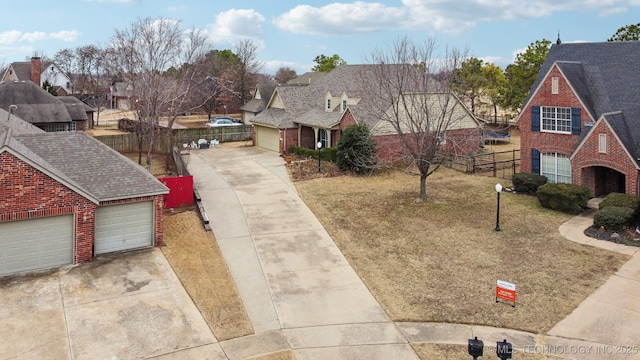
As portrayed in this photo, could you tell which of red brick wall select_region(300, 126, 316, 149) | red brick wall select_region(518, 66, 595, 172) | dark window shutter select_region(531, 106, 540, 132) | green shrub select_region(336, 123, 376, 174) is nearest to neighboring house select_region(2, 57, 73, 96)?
red brick wall select_region(300, 126, 316, 149)

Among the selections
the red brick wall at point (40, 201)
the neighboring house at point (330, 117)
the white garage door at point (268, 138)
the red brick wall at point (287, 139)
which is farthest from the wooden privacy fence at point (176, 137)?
the red brick wall at point (40, 201)

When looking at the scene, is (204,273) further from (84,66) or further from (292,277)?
(84,66)

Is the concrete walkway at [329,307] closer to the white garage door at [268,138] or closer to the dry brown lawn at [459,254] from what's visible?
the dry brown lawn at [459,254]

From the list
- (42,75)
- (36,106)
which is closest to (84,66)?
(42,75)

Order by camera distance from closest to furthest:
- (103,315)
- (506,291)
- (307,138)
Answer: (103,315) → (506,291) → (307,138)

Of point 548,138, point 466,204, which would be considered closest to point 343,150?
point 466,204
